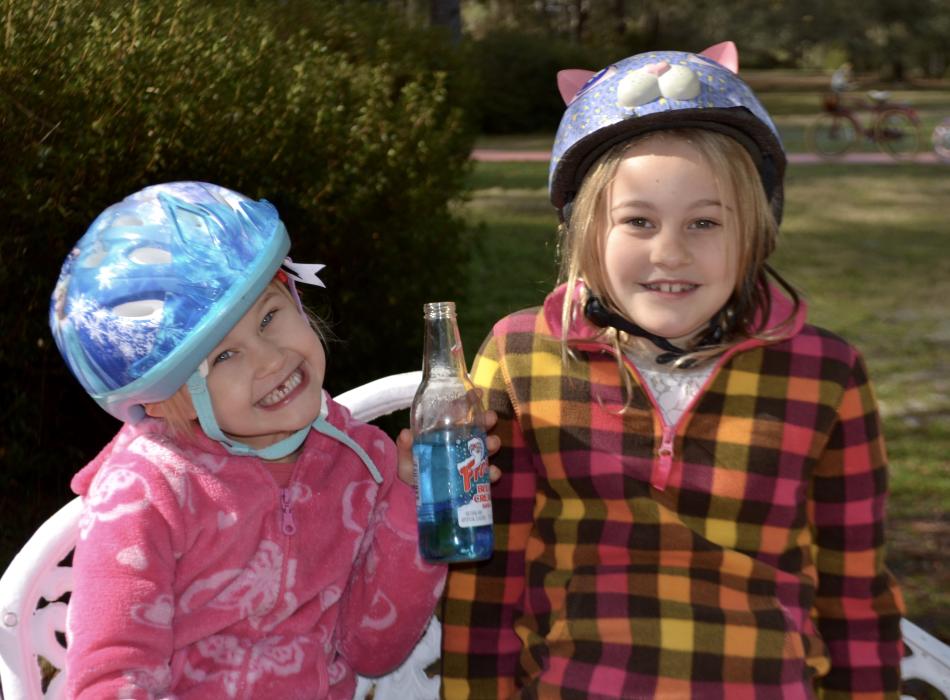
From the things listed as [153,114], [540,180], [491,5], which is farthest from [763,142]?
[491,5]

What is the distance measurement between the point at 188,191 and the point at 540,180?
17.1 m

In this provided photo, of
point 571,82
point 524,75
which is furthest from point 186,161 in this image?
point 524,75

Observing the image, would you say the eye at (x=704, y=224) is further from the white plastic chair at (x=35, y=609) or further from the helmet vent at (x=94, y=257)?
the white plastic chair at (x=35, y=609)

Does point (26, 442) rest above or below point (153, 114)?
below

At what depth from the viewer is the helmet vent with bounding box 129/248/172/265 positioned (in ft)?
8.05

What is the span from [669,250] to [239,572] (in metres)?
1.19

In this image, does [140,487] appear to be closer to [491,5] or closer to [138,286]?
[138,286]

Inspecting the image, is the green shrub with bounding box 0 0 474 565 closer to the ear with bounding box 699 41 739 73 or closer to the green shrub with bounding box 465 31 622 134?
the ear with bounding box 699 41 739 73

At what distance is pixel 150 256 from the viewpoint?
2463 millimetres

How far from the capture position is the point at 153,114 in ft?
14.4

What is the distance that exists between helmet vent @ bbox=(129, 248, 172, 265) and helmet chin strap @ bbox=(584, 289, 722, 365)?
41.3 inches

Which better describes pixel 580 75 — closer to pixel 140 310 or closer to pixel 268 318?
pixel 268 318

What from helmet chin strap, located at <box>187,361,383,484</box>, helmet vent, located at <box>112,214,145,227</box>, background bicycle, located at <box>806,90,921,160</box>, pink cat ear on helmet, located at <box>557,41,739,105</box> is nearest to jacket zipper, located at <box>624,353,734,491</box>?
helmet chin strap, located at <box>187,361,383,484</box>

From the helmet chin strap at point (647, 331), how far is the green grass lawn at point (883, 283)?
79 cm
